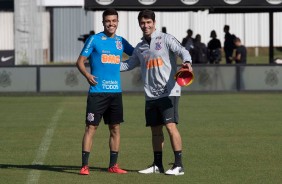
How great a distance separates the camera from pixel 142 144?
640 inches

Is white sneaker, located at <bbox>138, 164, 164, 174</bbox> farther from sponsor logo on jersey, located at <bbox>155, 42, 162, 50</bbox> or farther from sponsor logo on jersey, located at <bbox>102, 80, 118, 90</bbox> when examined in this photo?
sponsor logo on jersey, located at <bbox>155, 42, 162, 50</bbox>

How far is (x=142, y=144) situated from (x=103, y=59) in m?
3.88

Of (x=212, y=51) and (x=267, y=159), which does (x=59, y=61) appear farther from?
(x=267, y=159)

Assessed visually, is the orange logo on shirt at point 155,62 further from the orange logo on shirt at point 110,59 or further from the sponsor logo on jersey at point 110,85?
the sponsor logo on jersey at point 110,85

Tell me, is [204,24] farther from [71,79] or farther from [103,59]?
[103,59]

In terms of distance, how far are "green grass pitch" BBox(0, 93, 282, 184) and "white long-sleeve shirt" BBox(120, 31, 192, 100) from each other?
1.01 m

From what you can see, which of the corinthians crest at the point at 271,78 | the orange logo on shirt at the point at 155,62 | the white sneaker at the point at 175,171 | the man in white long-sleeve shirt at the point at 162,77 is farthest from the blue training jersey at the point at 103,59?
the corinthians crest at the point at 271,78

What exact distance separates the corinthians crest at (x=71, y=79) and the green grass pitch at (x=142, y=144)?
128 inches

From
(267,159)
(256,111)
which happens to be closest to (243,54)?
(256,111)

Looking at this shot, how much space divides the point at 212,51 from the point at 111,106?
86.0 feet

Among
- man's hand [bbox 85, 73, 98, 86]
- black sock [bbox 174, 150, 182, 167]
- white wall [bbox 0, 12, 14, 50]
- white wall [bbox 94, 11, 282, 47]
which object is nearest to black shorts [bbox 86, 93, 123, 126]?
man's hand [bbox 85, 73, 98, 86]

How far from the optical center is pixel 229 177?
12.1 metres

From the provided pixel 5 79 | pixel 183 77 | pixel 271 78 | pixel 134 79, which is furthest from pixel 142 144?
pixel 271 78

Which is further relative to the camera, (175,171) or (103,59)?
(103,59)
